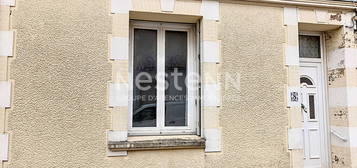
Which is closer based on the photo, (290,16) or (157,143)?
(157,143)

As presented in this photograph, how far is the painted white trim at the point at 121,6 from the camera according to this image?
371cm

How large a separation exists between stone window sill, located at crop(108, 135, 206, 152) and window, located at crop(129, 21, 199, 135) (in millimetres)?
198

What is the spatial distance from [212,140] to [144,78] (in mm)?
1355

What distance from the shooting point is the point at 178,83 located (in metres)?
4.09

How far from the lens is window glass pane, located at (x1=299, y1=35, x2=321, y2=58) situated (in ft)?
15.3

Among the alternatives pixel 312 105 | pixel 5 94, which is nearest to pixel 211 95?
pixel 312 105

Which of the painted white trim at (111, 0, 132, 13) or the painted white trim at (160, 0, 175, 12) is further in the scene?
the painted white trim at (160, 0, 175, 12)

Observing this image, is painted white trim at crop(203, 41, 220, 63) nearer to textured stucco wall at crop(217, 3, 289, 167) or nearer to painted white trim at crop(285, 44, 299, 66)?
textured stucco wall at crop(217, 3, 289, 167)

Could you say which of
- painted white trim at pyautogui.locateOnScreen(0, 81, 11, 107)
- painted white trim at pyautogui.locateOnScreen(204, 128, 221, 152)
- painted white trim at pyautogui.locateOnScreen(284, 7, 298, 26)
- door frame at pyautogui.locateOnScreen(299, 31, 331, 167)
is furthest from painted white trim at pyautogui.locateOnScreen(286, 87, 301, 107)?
painted white trim at pyautogui.locateOnScreen(0, 81, 11, 107)

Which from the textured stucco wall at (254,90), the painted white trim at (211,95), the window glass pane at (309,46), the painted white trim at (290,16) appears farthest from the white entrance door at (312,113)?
the painted white trim at (211,95)

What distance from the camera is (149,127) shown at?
394 centimetres

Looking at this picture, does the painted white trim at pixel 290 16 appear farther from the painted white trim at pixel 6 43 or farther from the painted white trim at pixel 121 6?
the painted white trim at pixel 6 43

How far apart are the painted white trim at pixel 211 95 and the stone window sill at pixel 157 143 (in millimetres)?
529

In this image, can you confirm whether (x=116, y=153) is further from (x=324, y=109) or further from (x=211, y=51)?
(x=324, y=109)
